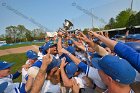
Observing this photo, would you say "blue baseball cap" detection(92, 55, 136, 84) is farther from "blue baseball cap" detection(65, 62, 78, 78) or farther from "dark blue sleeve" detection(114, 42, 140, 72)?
"blue baseball cap" detection(65, 62, 78, 78)

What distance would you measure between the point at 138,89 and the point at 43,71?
1.29m

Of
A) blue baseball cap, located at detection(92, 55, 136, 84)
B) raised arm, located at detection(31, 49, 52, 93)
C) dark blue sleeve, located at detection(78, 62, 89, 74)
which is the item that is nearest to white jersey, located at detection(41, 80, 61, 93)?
dark blue sleeve, located at detection(78, 62, 89, 74)

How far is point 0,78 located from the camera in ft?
16.2

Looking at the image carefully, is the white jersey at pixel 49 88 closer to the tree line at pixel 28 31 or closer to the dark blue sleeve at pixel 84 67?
the dark blue sleeve at pixel 84 67

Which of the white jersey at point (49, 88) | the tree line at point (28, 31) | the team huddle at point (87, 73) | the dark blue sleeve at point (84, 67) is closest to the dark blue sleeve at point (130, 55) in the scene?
the team huddle at point (87, 73)

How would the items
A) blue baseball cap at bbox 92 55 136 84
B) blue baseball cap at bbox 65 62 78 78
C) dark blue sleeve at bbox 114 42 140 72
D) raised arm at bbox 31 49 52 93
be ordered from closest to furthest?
blue baseball cap at bbox 92 55 136 84 < dark blue sleeve at bbox 114 42 140 72 < raised arm at bbox 31 49 52 93 < blue baseball cap at bbox 65 62 78 78

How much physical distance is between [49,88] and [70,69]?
0.47 m

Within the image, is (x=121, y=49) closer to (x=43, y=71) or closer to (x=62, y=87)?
(x=43, y=71)

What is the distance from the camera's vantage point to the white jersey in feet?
14.3

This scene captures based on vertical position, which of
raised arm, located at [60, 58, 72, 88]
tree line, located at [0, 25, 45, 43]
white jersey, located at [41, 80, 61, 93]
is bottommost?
tree line, located at [0, 25, 45, 43]

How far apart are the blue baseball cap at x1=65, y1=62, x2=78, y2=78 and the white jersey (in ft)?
0.85

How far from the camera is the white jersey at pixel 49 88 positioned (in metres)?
A: 4.36

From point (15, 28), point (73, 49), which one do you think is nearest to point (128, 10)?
point (15, 28)

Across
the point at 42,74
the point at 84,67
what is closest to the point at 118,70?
the point at 42,74
